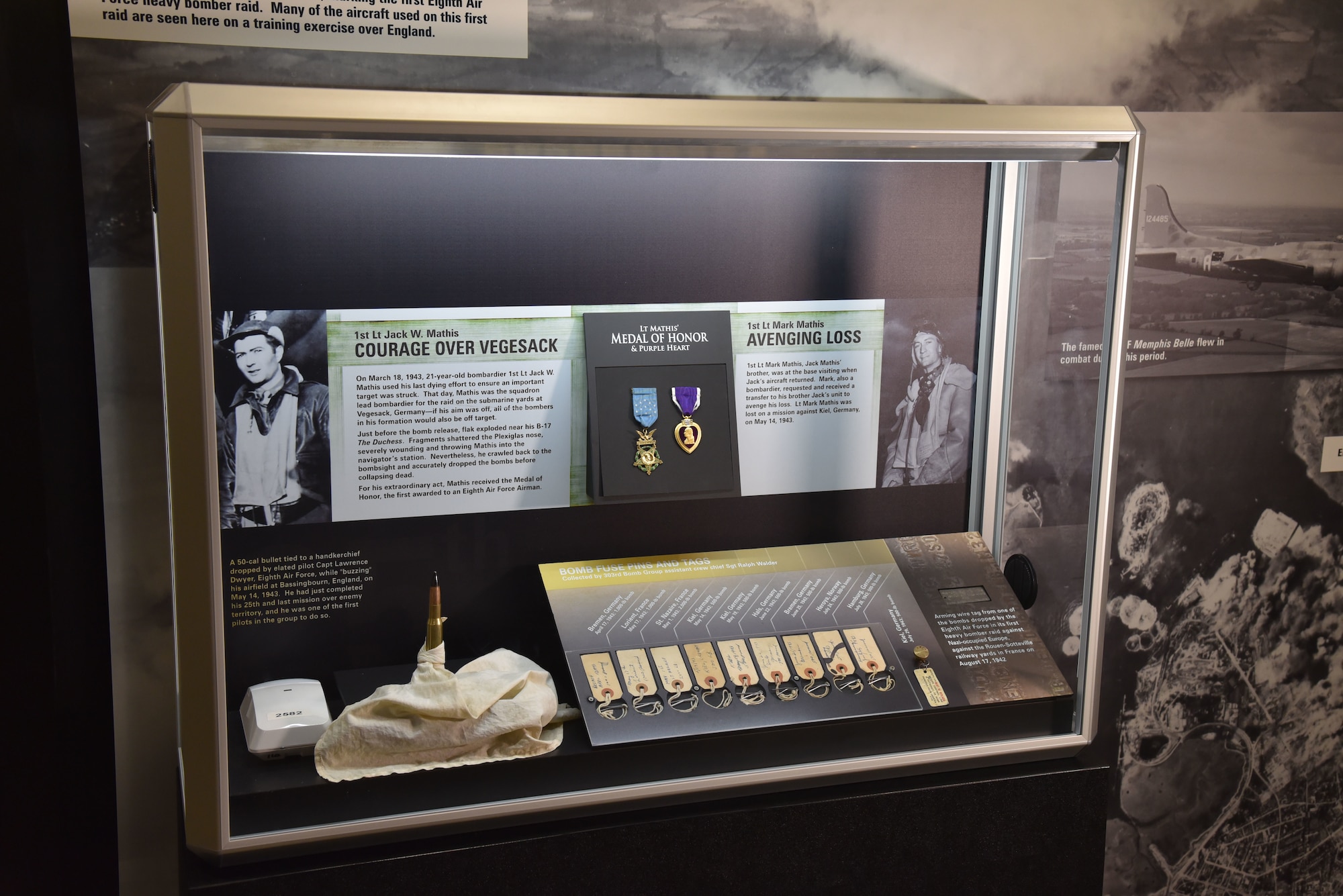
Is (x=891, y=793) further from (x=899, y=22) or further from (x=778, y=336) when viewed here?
(x=899, y=22)

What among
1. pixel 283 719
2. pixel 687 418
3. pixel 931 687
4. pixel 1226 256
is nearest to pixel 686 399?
pixel 687 418

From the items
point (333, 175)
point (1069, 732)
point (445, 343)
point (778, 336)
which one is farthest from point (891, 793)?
point (333, 175)

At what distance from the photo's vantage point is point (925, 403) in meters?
1.56

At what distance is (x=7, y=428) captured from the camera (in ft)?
4.00

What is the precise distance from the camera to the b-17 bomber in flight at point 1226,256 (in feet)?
5.75

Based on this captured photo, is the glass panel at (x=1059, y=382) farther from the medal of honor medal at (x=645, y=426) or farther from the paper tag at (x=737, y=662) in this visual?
the medal of honor medal at (x=645, y=426)

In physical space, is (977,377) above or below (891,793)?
above

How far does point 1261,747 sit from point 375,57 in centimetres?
200

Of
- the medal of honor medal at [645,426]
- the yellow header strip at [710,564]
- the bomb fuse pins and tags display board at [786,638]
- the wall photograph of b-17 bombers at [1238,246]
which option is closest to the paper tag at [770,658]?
the bomb fuse pins and tags display board at [786,638]

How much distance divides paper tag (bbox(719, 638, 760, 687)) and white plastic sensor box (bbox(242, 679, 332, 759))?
0.49 m

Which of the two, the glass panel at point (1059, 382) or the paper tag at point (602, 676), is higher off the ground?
the glass panel at point (1059, 382)

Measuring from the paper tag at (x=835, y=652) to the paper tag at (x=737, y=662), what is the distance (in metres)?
0.10

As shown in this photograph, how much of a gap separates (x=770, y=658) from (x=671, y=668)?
0.13 meters

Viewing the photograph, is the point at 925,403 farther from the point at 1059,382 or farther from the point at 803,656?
the point at 803,656
